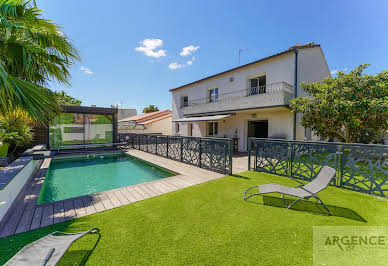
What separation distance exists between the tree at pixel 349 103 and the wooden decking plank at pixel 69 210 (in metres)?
13.2

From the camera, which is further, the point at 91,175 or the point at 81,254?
the point at 91,175

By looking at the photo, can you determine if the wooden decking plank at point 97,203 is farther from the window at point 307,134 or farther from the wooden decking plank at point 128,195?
the window at point 307,134

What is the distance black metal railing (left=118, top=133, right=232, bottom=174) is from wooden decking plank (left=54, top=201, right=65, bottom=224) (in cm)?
642

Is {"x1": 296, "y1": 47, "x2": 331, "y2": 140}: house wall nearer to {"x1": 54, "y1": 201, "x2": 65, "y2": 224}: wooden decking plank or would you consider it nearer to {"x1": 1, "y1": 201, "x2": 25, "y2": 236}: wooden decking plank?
{"x1": 54, "y1": 201, "x2": 65, "y2": 224}: wooden decking plank

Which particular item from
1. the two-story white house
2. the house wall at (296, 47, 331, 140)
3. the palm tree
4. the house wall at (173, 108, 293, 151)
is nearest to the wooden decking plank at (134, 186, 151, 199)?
the palm tree

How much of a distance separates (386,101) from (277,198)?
8.87 meters

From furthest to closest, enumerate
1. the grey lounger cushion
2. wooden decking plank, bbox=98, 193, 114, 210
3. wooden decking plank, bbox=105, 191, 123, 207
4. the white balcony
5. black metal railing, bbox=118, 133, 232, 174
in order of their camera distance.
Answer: the white balcony
black metal railing, bbox=118, 133, 232, 174
wooden decking plank, bbox=105, 191, 123, 207
wooden decking plank, bbox=98, 193, 114, 210
the grey lounger cushion

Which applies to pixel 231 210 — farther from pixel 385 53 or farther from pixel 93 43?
pixel 385 53

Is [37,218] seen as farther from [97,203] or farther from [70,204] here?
[97,203]

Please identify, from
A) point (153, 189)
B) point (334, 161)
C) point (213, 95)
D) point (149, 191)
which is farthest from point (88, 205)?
point (213, 95)

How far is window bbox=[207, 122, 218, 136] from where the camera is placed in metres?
20.6

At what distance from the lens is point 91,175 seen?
10266 millimetres

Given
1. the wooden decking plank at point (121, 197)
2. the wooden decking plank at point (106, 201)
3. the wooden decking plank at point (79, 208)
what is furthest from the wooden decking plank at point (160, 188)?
the wooden decking plank at point (79, 208)

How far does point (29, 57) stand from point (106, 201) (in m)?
4.97
